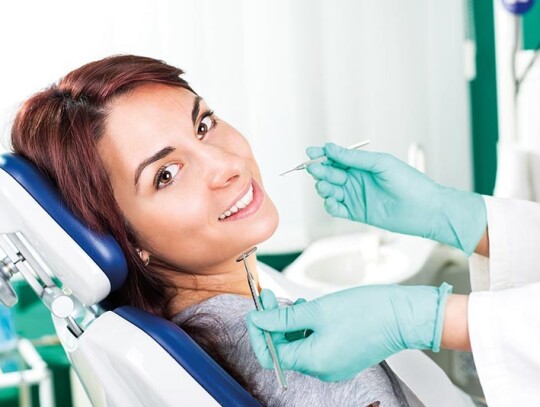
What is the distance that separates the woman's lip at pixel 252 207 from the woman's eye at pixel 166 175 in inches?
4.9

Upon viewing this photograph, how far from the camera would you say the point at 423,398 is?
1.41 meters

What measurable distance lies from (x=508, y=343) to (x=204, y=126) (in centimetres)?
70

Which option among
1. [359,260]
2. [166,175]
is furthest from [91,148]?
[359,260]

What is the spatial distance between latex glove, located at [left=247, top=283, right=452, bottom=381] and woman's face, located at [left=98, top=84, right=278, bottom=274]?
224 mm

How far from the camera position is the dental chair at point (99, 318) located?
101cm

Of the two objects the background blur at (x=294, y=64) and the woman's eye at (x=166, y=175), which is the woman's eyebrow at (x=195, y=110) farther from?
the background blur at (x=294, y=64)

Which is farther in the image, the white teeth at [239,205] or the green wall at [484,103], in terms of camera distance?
the green wall at [484,103]

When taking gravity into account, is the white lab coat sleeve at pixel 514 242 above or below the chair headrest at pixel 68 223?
below

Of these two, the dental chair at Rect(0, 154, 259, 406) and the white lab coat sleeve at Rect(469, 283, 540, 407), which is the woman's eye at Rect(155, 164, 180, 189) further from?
the white lab coat sleeve at Rect(469, 283, 540, 407)

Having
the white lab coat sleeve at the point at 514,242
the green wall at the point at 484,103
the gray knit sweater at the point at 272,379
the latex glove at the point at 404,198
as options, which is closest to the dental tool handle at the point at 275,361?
the gray knit sweater at the point at 272,379

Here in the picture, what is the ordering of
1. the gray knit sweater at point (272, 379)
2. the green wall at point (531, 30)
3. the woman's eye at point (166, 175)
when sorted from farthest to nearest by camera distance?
the green wall at point (531, 30)
the woman's eye at point (166, 175)
the gray knit sweater at point (272, 379)

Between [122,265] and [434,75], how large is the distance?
1.96m

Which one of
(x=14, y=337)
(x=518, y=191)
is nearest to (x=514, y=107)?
(x=518, y=191)

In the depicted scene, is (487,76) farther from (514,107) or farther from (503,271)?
(503,271)
